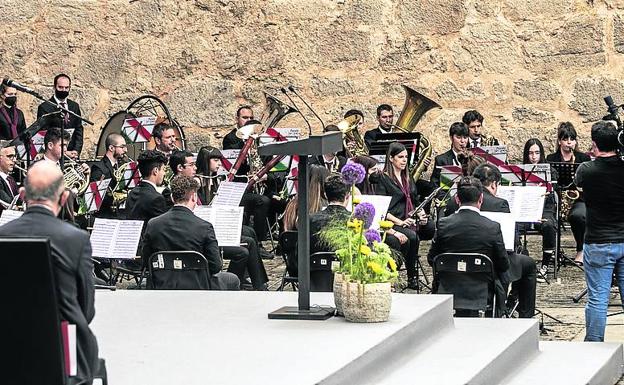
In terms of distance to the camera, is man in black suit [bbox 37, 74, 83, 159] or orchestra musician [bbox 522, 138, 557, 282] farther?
man in black suit [bbox 37, 74, 83, 159]

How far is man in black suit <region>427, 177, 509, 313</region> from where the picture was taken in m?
8.21

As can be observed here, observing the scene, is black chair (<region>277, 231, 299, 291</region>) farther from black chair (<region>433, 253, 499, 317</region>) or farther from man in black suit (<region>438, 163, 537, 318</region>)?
man in black suit (<region>438, 163, 537, 318</region>)

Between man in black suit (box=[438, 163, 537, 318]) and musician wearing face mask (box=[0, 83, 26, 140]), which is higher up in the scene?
musician wearing face mask (box=[0, 83, 26, 140])

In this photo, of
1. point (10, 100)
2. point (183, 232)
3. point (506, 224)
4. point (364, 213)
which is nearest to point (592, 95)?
point (506, 224)

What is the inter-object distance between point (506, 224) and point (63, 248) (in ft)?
15.0

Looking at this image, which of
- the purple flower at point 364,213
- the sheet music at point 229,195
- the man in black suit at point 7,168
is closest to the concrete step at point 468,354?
the purple flower at point 364,213

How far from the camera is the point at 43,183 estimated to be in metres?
4.77

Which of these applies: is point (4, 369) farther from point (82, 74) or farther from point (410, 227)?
point (82, 74)

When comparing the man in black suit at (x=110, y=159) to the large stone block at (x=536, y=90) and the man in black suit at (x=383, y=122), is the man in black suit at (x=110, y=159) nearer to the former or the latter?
the man in black suit at (x=383, y=122)

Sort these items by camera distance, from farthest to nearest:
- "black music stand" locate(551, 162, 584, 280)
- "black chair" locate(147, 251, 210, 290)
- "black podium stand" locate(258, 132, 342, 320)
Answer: "black music stand" locate(551, 162, 584, 280), "black chair" locate(147, 251, 210, 290), "black podium stand" locate(258, 132, 342, 320)

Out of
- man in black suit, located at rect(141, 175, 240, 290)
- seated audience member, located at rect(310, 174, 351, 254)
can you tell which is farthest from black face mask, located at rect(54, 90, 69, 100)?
seated audience member, located at rect(310, 174, 351, 254)

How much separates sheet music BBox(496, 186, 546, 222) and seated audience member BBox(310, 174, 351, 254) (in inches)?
61.0

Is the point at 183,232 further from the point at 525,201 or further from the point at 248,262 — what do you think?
the point at 525,201

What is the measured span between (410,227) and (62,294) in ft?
21.4
